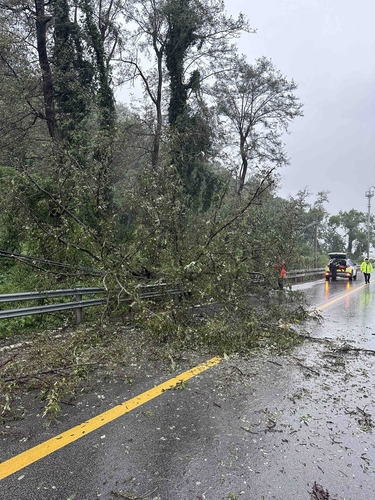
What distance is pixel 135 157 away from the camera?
20.5m

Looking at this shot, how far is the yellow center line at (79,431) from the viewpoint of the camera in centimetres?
276

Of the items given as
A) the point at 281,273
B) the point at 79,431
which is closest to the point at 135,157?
the point at 281,273

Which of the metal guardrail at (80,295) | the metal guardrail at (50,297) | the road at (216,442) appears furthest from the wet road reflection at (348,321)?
the metal guardrail at (50,297)

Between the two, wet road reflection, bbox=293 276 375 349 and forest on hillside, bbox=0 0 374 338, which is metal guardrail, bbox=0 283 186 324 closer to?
forest on hillside, bbox=0 0 374 338

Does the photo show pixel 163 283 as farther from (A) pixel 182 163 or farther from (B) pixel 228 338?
(A) pixel 182 163

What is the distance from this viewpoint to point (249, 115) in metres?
25.5

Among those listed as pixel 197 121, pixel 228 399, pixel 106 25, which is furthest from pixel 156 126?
pixel 228 399

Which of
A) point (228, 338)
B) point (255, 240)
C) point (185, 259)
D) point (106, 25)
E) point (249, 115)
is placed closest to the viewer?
point (228, 338)

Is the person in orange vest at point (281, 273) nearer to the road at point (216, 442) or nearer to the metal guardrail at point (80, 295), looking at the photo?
the metal guardrail at point (80, 295)

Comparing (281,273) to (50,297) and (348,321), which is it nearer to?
(348,321)

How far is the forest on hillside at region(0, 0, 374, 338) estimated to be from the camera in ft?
22.3

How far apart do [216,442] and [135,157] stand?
742 inches

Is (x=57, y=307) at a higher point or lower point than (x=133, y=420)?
higher

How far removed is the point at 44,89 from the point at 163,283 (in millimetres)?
10224
